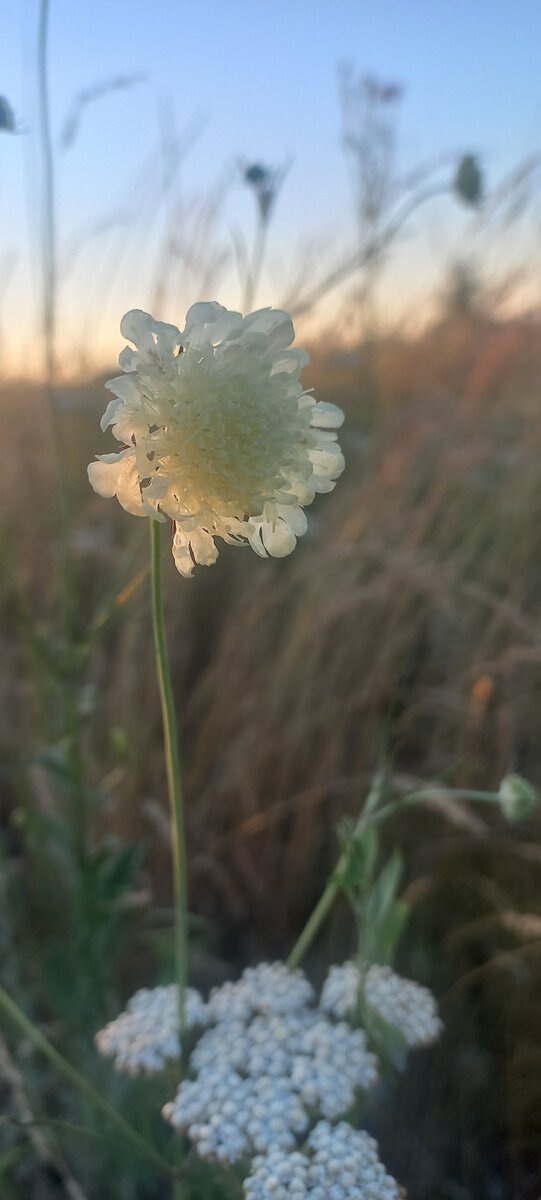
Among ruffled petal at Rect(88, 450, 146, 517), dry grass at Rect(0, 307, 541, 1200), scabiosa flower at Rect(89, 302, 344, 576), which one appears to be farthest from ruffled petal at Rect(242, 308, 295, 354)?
dry grass at Rect(0, 307, 541, 1200)

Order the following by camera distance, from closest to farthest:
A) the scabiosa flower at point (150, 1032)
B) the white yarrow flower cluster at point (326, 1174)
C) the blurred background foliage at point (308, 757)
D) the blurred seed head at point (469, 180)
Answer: the white yarrow flower cluster at point (326, 1174), the scabiosa flower at point (150, 1032), the blurred background foliage at point (308, 757), the blurred seed head at point (469, 180)

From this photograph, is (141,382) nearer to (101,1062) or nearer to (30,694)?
(101,1062)

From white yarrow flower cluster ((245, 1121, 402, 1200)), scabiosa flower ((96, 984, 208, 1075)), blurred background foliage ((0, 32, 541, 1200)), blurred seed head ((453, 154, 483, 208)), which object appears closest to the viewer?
white yarrow flower cluster ((245, 1121, 402, 1200))

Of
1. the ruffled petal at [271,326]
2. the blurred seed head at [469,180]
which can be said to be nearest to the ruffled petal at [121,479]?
the ruffled petal at [271,326]

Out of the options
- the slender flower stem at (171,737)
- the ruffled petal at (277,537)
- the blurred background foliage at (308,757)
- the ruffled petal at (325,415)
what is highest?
the ruffled petal at (325,415)

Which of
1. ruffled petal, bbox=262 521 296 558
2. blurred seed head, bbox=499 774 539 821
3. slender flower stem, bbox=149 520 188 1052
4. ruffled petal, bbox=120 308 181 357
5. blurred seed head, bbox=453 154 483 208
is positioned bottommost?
blurred seed head, bbox=499 774 539 821

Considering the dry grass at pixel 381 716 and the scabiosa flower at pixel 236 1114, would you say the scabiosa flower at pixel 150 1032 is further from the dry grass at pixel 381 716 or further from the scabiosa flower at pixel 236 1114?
the dry grass at pixel 381 716

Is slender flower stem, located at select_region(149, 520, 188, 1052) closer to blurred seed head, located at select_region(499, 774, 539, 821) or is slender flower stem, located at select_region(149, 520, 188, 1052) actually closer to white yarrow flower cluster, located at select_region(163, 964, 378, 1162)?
white yarrow flower cluster, located at select_region(163, 964, 378, 1162)
